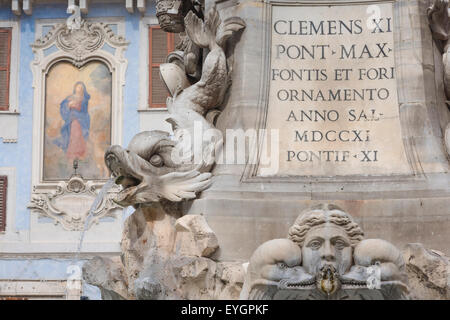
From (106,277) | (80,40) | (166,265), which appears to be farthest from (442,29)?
(80,40)

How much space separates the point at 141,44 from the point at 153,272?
15.5 m

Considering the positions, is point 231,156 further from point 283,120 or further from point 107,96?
point 107,96

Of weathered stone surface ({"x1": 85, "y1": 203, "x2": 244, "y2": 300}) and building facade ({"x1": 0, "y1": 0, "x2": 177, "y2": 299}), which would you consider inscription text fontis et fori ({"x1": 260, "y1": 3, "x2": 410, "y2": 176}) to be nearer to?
weathered stone surface ({"x1": 85, "y1": 203, "x2": 244, "y2": 300})

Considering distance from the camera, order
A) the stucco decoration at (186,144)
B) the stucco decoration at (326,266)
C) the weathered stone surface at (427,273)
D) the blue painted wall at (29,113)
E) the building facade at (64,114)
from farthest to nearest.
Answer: the building facade at (64,114)
the blue painted wall at (29,113)
the stucco decoration at (186,144)
the weathered stone surface at (427,273)
the stucco decoration at (326,266)

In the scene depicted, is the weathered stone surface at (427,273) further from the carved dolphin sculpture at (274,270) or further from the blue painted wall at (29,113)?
the blue painted wall at (29,113)

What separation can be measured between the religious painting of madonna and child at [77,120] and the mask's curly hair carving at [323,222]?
1491 cm

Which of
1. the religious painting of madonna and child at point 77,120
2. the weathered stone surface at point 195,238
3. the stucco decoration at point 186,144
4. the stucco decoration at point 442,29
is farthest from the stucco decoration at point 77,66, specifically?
the weathered stone surface at point 195,238

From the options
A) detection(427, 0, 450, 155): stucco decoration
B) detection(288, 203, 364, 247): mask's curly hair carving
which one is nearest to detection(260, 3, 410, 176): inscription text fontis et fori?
detection(427, 0, 450, 155): stucco decoration

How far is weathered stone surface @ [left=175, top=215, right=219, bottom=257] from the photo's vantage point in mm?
5949

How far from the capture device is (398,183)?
6.17m

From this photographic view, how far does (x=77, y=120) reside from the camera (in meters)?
20.8

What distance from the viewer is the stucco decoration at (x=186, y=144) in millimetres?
6184
